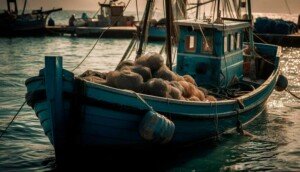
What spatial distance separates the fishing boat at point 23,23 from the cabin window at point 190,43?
1559 inches

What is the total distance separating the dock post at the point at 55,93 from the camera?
919 centimetres

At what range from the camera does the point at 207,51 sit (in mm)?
14484

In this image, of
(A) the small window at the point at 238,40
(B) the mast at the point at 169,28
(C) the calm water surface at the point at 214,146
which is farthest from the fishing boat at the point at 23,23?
(B) the mast at the point at 169,28

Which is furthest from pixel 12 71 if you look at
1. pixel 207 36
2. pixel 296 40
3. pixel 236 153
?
pixel 296 40

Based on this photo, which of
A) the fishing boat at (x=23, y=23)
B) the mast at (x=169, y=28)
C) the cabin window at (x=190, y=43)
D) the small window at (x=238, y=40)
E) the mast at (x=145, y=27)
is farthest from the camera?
the fishing boat at (x=23, y=23)

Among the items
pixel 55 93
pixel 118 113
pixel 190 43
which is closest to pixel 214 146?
pixel 190 43

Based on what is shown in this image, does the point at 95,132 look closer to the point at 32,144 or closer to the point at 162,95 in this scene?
the point at 162,95

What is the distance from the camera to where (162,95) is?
1070cm

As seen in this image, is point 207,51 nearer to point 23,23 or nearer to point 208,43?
point 208,43

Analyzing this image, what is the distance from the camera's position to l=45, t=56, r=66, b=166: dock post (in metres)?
9.19

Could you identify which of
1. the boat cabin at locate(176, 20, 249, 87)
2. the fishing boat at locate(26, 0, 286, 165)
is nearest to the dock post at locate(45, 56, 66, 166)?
the fishing boat at locate(26, 0, 286, 165)

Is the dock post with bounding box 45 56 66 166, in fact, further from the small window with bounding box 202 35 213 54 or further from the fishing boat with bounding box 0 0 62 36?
the fishing boat with bounding box 0 0 62 36

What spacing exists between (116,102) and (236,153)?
4654mm

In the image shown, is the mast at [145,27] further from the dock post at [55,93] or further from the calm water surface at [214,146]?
the dock post at [55,93]
